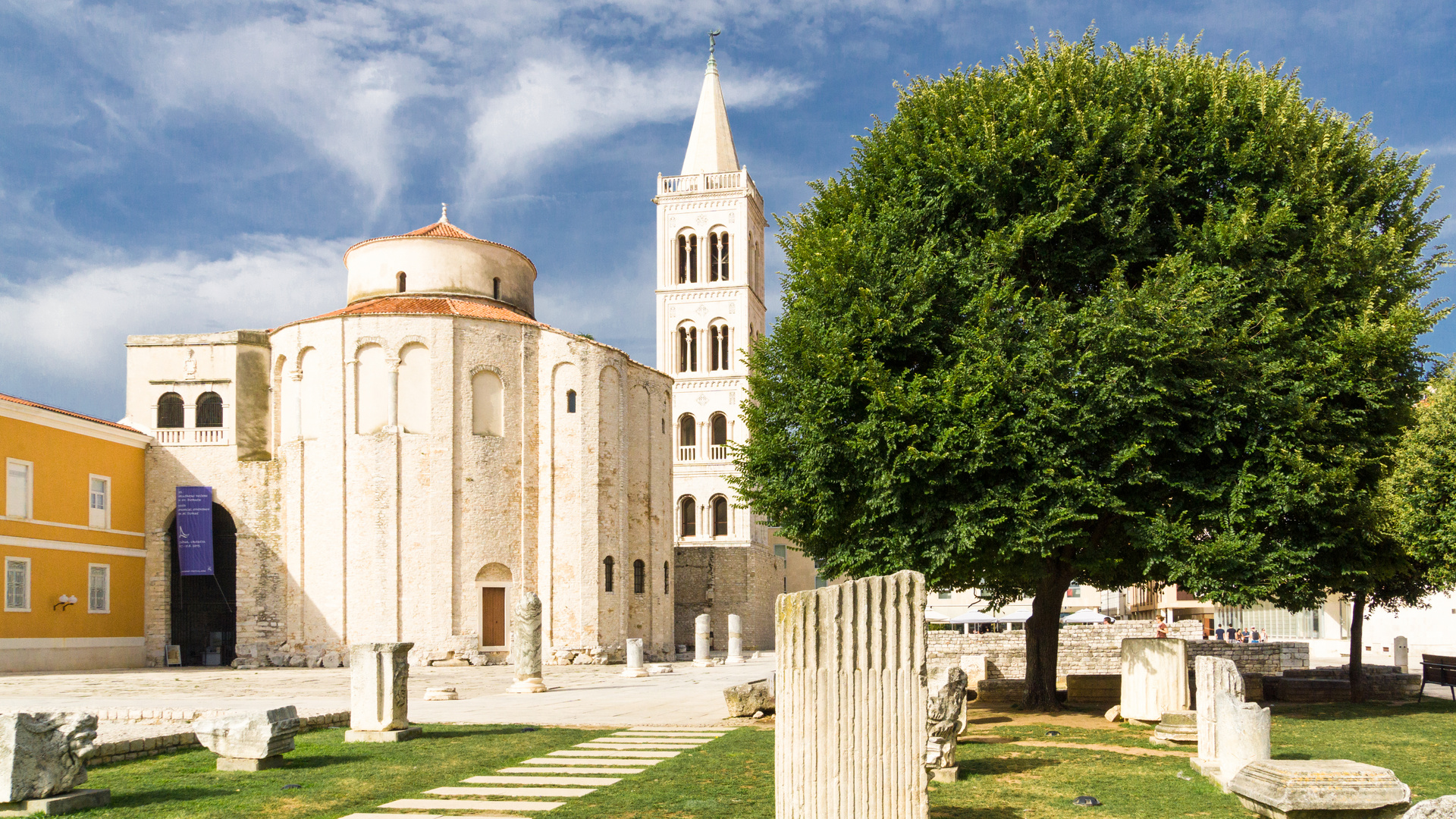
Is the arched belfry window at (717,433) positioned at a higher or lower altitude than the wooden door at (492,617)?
higher

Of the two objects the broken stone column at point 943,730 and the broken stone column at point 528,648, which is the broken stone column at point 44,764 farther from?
the broken stone column at point 528,648

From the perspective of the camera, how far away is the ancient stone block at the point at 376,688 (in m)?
13.2

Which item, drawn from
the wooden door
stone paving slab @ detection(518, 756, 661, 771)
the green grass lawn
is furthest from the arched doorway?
stone paving slab @ detection(518, 756, 661, 771)

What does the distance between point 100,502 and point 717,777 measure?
30.1 meters

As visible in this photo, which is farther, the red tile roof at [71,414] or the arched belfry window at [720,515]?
the arched belfry window at [720,515]

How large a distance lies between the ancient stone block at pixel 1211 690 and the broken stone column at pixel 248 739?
878cm

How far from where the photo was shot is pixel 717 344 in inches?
2195

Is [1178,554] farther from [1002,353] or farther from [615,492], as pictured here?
[615,492]

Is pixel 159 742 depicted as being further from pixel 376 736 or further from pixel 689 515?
pixel 689 515


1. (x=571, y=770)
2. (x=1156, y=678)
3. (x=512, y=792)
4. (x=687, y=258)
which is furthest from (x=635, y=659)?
(x=687, y=258)

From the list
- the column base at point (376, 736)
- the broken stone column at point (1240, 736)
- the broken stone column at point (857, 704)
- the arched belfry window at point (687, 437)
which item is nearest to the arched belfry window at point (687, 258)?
the arched belfry window at point (687, 437)

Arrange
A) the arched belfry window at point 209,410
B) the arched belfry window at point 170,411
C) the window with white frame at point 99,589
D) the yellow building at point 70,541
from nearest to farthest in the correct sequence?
the yellow building at point 70,541 → the window with white frame at point 99,589 → the arched belfry window at point 209,410 → the arched belfry window at point 170,411

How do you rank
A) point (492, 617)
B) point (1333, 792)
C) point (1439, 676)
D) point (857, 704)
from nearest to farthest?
point (857, 704)
point (1333, 792)
point (1439, 676)
point (492, 617)

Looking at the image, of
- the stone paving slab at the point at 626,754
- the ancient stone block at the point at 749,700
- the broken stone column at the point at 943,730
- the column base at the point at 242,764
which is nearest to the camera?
the broken stone column at the point at 943,730
